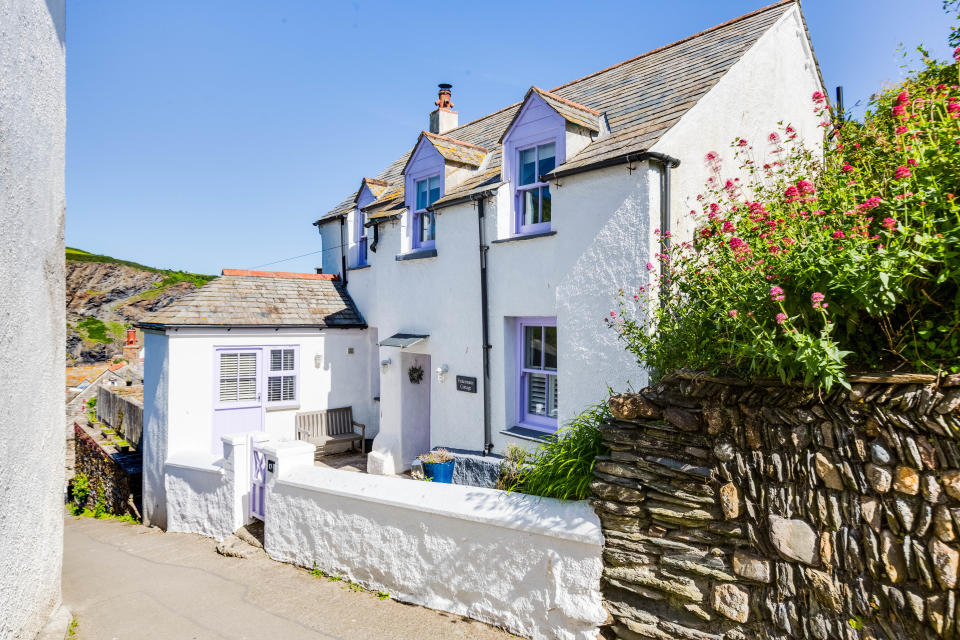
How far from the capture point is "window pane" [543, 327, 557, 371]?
358 inches

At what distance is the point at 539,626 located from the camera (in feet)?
17.4

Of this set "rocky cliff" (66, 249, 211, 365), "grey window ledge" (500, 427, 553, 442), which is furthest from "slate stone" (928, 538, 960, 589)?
"rocky cliff" (66, 249, 211, 365)

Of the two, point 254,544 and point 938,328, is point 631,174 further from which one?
point 254,544

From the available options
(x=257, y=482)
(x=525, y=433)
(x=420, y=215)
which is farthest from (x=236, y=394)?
(x=525, y=433)

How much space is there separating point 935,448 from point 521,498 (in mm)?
3405

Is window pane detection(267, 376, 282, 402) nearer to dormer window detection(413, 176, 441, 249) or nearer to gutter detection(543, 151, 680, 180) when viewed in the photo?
dormer window detection(413, 176, 441, 249)

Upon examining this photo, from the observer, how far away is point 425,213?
469 inches

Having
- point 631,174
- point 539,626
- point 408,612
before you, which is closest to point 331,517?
point 408,612

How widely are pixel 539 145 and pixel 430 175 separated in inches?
122

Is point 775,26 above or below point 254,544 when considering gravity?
above

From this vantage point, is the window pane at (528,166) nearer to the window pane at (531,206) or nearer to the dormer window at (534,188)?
the dormer window at (534,188)

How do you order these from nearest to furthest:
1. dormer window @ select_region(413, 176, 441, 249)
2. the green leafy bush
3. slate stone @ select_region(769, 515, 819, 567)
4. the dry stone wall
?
the dry stone wall
slate stone @ select_region(769, 515, 819, 567)
the green leafy bush
dormer window @ select_region(413, 176, 441, 249)

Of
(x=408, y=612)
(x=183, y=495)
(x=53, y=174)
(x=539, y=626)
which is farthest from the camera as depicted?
(x=183, y=495)

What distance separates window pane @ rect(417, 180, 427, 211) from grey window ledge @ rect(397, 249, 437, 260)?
1.12 m
